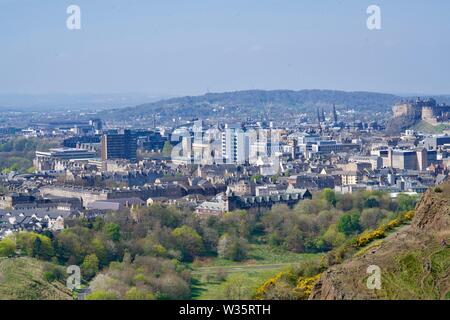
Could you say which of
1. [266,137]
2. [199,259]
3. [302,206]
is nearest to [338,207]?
[302,206]

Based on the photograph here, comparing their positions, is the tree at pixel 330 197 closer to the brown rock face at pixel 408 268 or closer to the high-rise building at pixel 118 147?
the brown rock face at pixel 408 268

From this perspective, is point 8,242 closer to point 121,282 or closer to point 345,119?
point 121,282

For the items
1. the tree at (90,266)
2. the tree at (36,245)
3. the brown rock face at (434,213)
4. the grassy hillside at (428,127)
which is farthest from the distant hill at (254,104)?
the brown rock face at (434,213)

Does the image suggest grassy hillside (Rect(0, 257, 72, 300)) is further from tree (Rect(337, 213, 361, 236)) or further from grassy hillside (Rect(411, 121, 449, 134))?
grassy hillside (Rect(411, 121, 449, 134))

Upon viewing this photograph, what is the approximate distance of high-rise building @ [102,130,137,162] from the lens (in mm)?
66812

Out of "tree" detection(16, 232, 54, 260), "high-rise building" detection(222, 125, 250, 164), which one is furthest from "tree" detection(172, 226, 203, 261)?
"high-rise building" detection(222, 125, 250, 164)

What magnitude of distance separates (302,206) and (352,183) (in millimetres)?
11472

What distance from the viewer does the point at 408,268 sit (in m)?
15.8

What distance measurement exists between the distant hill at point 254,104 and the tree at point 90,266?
3792 inches

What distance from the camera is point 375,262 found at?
1614cm

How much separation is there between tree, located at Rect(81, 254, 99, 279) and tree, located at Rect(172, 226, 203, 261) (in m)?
3.09

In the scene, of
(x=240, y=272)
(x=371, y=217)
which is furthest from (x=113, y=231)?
(x=371, y=217)

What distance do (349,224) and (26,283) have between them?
44.3 feet

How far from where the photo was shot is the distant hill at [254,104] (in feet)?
427
